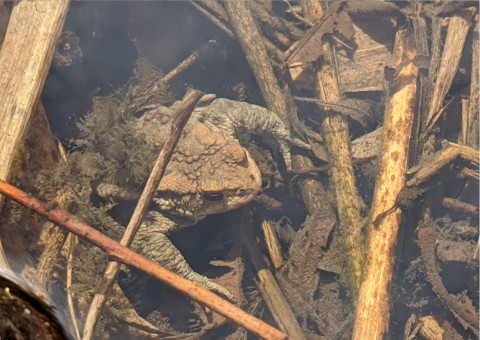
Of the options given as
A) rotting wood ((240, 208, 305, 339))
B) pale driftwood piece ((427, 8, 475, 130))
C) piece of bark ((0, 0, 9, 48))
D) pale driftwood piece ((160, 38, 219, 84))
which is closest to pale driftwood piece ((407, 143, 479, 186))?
pale driftwood piece ((427, 8, 475, 130))

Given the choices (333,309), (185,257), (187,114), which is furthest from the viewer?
(185,257)

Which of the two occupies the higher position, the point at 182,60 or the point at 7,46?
the point at 182,60

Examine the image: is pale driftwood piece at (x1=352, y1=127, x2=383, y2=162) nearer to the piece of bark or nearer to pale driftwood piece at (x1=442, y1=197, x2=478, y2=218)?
pale driftwood piece at (x1=442, y1=197, x2=478, y2=218)

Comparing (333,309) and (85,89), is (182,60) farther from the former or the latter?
(333,309)

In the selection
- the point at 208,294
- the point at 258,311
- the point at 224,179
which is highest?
the point at 224,179

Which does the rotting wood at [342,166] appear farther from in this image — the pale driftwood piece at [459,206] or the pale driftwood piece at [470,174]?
the pale driftwood piece at [470,174]

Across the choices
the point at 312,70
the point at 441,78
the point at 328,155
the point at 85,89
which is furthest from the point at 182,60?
the point at 441,78

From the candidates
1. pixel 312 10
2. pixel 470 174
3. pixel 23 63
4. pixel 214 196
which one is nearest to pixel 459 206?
pixel 470 174
